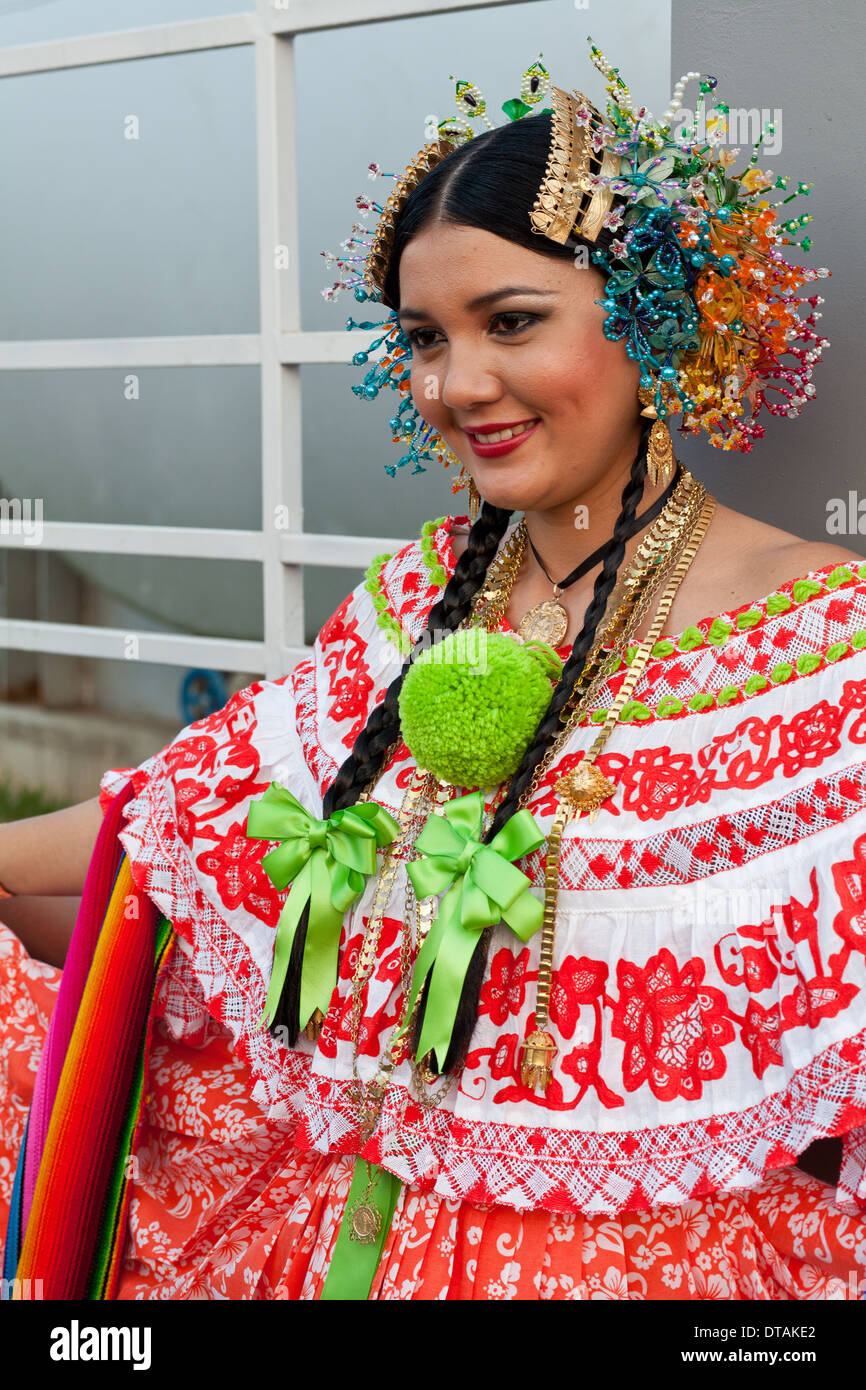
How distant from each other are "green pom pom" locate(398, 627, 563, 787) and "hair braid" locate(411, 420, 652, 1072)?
20mm

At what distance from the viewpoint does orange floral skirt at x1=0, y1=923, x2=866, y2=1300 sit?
1.35 meters

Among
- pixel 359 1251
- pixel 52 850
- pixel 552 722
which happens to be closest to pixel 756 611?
pixel 552 722

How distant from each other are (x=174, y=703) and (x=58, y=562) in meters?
0.71

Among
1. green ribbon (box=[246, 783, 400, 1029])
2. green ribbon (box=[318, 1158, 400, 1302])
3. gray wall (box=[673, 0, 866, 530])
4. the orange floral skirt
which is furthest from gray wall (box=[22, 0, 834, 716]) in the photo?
green ribbon (box=[318, 1158, 400, 1302])

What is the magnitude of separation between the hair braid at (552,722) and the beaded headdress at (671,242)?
0.11m

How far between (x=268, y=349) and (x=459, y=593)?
3.78ft

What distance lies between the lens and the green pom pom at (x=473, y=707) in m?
1.42

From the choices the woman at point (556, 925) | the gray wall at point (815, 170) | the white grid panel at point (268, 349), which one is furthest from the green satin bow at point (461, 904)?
the white grid panel at point (268, 349)

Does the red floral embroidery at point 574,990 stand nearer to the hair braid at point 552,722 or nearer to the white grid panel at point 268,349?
the hair braid at point 552,722

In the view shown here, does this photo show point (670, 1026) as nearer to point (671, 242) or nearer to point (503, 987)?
point (503, 987)

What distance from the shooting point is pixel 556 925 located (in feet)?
4.55

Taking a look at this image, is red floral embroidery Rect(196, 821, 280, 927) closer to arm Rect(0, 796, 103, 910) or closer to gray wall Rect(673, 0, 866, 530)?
arm Rect(0, 796, 103, 910)

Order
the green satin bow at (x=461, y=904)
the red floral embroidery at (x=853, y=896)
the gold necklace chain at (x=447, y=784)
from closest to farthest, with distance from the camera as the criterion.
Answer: the red floral embroidery at (x=853, y=896) → the green satin bow at (x=461, y=904) → the gold necklace chain at (x=447, y=784)
